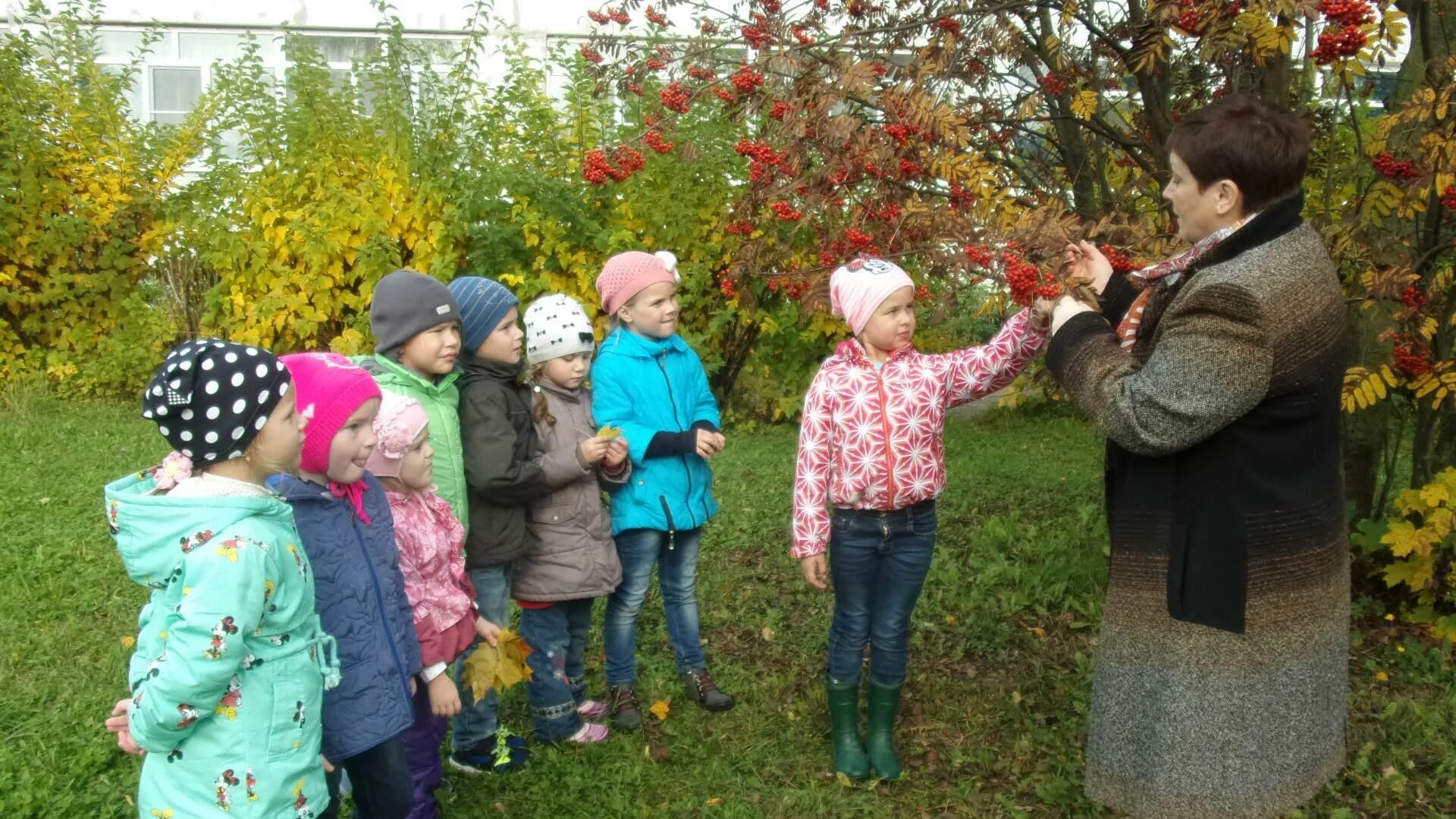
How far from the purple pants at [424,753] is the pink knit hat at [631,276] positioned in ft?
4.43

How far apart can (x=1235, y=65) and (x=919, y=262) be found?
1.83 meters

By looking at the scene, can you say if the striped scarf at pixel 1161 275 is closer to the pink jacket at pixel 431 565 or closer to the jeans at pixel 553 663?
the pink jacket at pixel 431 565

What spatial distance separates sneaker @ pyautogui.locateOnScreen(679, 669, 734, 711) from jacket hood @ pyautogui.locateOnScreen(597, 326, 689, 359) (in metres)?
1.17

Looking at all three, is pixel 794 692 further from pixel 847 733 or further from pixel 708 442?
pixel 708 442

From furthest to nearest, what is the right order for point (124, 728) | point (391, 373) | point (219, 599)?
point (391, 373) < point (124, 728) < point (219, 599)

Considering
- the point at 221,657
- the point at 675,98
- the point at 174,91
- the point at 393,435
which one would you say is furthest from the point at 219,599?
the point at 174,91

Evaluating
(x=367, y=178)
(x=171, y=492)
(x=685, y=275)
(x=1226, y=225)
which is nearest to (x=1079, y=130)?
(x=1226, y=225)

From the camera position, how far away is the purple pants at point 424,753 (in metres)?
2.97

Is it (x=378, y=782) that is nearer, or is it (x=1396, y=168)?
(x=378, y=782)

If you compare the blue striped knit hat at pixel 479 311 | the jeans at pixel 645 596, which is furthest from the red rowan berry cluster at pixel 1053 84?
the blue striped knit hat at pixel 479 311

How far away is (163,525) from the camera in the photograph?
1979 mm

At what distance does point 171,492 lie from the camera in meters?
2.03

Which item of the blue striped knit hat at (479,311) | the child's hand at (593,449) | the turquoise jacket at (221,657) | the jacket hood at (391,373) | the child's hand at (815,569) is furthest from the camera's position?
the child's hand at (593,449)

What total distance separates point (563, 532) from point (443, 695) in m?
0.79
